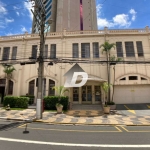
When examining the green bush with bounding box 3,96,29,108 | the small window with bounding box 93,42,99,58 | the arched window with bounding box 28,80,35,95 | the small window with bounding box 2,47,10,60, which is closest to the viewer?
the green bush with bounding box 3,96,29,108

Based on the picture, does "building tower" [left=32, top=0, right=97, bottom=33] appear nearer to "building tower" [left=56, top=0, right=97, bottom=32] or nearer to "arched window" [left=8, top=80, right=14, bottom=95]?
"building tower" [left=56, top=0, right=97, bottom=32]

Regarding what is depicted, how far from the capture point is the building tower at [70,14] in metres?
37.9

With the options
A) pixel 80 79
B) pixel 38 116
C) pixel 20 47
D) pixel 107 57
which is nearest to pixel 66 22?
pixel 20 47

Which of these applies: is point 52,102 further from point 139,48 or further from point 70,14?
point 70,14

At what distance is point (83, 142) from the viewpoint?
5.25 m

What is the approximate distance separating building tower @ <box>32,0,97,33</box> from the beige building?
1910cm

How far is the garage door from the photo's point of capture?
55.0ft

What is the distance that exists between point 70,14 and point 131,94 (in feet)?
110

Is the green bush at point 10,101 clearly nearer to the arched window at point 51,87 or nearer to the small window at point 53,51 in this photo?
the arched window at point 51,87

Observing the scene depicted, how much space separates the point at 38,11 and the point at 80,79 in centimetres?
855

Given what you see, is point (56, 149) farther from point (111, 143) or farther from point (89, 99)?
point (89, 99)

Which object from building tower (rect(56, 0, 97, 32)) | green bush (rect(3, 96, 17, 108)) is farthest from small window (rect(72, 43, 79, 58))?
building tower (rect(56, 0, 97, 32))

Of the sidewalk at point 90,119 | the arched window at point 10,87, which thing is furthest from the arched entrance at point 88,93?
the arched window at point 10,87

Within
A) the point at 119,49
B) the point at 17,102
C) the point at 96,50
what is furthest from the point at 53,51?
the point at 119,49
